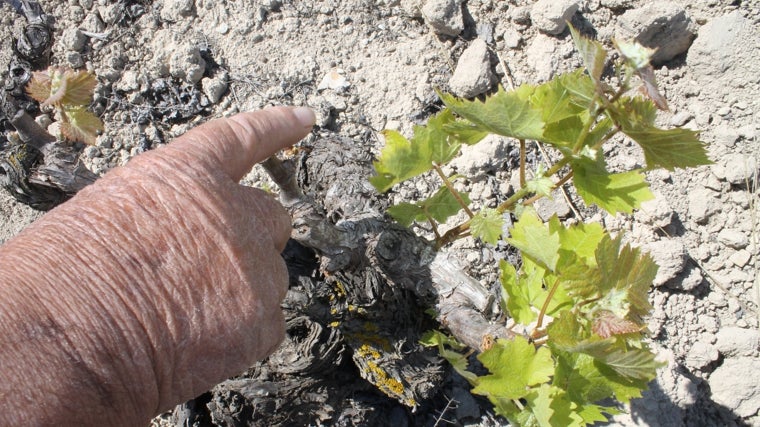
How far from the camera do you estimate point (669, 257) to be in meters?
2.54

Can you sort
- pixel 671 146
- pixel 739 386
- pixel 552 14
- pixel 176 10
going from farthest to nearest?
pixel 176 10 < pixel 552 14 < pixel 739 386 < pixel 671 146

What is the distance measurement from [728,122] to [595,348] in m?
1.80

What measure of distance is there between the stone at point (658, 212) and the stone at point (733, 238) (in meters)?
0.23

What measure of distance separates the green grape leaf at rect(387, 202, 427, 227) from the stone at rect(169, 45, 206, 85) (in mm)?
1558

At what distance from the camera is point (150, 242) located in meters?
1.47

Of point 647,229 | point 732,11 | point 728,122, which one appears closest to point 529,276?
point 647,229

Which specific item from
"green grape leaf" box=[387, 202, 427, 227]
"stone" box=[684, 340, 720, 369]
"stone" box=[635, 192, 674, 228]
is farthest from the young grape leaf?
"stone" box=[684, 340, 720, 369]

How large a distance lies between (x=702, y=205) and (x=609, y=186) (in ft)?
4.41

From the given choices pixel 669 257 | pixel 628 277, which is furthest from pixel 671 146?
pixel 669 257

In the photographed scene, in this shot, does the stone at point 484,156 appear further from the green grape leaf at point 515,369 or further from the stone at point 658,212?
the green grape leaf at point 515,369

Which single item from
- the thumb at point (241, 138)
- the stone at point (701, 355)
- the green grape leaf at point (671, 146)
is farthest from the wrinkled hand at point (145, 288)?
the stone at point (701, 355)

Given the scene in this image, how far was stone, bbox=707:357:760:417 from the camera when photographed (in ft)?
8.14

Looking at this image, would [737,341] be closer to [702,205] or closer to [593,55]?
[702,205]

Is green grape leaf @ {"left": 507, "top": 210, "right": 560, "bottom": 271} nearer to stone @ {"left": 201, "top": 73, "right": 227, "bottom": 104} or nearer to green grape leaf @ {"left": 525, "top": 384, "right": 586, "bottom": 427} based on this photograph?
green grape leaf @ {"left": 525, "top": 384, "right": 586, "bottom": 427}
